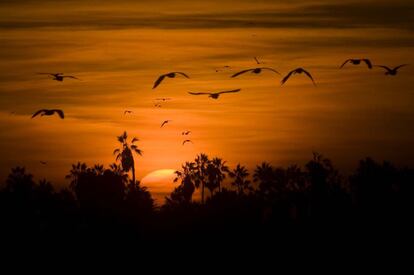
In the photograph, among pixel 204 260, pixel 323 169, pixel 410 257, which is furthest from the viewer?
pixel 323 169

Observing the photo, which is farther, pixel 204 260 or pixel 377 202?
pixel 377 202

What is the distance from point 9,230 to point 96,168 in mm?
51081

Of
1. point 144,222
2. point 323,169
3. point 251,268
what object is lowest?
point 251,268

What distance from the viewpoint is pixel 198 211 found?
286 ft

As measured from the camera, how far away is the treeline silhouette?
66188 mm

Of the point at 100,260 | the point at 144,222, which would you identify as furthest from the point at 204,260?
the point at 144,222

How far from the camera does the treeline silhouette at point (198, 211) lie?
6619 cm

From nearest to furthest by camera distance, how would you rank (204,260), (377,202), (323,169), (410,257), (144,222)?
(410,257) < (204,260) < (377,202) < (144,222) < (323,169)

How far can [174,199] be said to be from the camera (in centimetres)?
11412

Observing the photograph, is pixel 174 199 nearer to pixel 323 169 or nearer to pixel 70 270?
pixel 323 169

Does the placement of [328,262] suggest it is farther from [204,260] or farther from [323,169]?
[323,169]

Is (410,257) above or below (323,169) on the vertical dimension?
below

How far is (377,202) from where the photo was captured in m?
74.4

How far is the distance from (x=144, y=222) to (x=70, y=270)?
22065 millimetres
